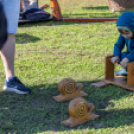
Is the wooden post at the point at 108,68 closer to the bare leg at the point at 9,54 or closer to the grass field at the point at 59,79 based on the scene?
the grass field at the point at 59,79

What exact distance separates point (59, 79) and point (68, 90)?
1.04ft

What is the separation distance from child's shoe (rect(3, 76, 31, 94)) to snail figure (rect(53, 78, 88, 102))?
0.21 metres

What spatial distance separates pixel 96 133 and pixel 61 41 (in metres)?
1.62

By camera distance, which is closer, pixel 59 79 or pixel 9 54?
pixel 9 54

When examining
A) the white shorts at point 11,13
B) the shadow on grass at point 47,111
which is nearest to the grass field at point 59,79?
the shadow on grass at point 47,111

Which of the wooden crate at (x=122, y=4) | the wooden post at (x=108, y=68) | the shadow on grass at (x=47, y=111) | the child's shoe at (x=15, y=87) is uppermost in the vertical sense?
the wooden crate at (x=122, y=4)

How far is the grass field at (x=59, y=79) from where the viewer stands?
1.24m

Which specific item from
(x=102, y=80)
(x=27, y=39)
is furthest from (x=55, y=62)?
(x=27, y=39)

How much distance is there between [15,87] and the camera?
1.63 meters

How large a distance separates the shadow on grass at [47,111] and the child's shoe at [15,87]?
0.04 meters

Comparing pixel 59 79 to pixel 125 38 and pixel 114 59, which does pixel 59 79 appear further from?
pixel 125 38

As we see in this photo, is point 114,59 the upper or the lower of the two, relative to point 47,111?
upper

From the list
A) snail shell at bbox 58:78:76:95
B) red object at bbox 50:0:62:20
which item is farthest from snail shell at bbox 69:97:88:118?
red object at bbox 50:0:62:20

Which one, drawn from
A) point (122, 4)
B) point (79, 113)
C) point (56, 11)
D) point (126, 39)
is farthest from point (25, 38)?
point (79, 113)
